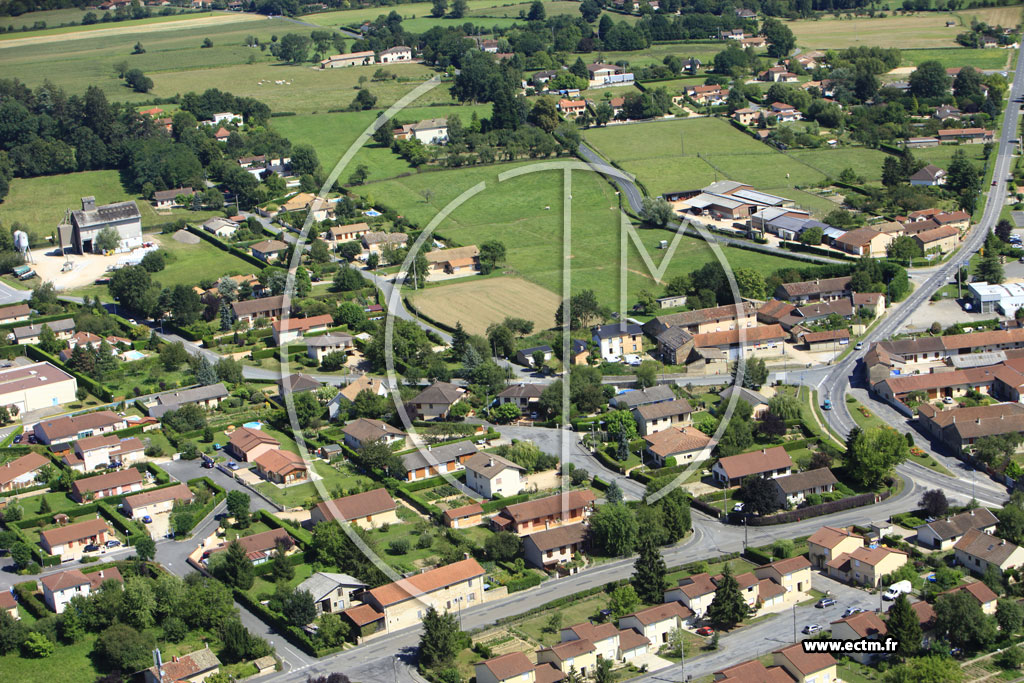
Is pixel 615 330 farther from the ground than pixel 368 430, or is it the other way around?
pixel 615 330

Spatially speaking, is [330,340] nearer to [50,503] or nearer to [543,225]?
[50,503]

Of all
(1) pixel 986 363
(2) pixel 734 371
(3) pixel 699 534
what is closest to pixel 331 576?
(3) pixel 699 534

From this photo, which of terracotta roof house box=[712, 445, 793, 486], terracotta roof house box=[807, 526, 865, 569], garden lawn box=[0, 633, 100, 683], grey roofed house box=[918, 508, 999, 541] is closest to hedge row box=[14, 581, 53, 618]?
garden lawn box=[0, 633, 100, 683]

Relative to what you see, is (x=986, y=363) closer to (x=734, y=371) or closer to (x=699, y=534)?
(x=734, y=371)

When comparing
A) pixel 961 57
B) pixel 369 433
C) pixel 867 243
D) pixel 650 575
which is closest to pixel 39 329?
pixel 369 433

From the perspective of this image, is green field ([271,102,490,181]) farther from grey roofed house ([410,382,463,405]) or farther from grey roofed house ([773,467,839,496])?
grey roofed house ([773,467,839,496])
